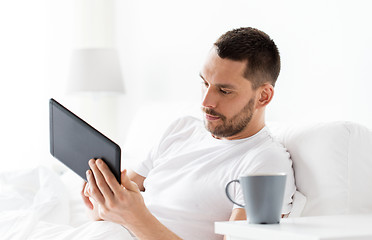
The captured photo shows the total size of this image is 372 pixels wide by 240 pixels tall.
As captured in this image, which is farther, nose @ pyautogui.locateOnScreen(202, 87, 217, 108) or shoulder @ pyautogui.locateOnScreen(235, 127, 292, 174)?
nose @ pyautogui.locateOnScreen(202, 87, 217, 108)

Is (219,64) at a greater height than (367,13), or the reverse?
(367,13)

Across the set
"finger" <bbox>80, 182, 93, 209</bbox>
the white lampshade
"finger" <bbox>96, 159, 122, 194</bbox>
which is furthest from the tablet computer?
the white lampshade

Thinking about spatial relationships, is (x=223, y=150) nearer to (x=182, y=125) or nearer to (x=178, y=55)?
(x=182, y=125)

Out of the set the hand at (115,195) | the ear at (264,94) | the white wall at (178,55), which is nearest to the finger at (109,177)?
the hand at (115,195)

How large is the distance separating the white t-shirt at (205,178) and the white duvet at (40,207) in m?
0.17

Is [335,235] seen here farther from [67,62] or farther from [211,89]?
[67,62]

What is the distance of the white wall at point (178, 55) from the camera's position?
1589 millimetres

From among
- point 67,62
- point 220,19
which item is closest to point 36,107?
point 67,62

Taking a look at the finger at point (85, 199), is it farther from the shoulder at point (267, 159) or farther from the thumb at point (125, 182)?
the shoulder at point (267, 159)

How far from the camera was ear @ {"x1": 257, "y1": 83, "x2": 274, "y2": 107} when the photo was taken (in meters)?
1.41

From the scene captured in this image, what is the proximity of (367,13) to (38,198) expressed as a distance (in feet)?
3.85

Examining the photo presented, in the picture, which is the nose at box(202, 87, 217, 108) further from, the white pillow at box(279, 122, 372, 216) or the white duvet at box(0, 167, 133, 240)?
the white duvet at box(0, 167, 133, 240)

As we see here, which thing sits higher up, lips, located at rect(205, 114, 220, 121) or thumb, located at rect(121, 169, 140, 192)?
lips, located at rect(205, 114, 220, 121)

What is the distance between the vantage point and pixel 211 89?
4.54 feet
